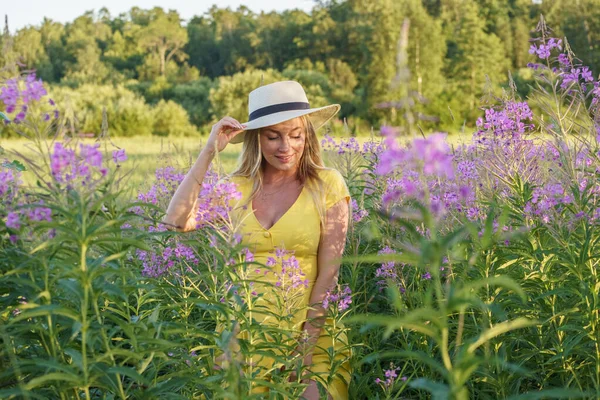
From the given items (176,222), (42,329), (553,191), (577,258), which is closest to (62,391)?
(42,329)

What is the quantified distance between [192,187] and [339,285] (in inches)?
34.3

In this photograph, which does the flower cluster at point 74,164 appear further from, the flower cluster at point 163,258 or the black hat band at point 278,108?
the black hat band at point 278,108

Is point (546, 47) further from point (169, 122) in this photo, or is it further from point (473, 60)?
point (473, 60)

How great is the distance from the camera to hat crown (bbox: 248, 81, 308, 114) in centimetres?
349

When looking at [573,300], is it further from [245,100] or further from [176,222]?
[245,100]

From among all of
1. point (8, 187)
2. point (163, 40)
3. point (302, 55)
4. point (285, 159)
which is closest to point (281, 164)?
point (285, 159)

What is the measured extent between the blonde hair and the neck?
0.03 m

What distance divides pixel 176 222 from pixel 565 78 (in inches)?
81.4

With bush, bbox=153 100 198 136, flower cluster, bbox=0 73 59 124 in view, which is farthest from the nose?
bush, bbox=153 100 198 136

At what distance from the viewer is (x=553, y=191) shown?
11.0 feet

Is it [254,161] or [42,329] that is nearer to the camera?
[42,329]

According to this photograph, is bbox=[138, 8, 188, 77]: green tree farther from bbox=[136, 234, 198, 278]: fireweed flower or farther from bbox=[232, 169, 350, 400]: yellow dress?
bbox=[232, 169, 350, 400]: yellow dress

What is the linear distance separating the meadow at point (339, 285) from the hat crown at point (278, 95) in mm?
732

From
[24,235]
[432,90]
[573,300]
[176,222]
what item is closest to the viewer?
[24,235]
